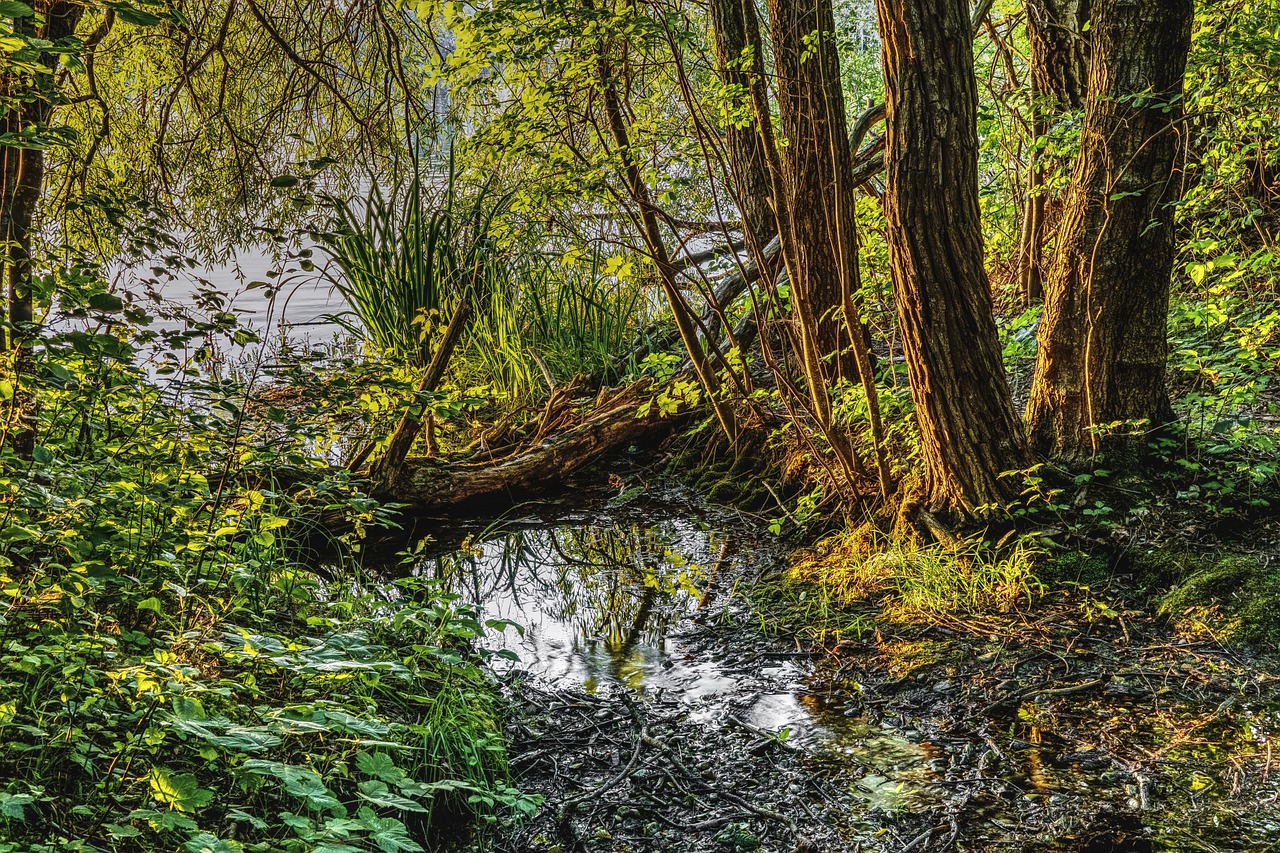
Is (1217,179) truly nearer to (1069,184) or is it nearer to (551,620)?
(1069,184)

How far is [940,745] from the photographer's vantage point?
7.34 ft

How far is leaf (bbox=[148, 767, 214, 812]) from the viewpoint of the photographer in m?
1.39

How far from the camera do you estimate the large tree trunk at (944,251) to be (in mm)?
2820

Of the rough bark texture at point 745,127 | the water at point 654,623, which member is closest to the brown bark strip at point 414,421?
the water at point 654,623

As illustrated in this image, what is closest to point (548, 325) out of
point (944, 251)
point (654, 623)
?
point (654, 623)

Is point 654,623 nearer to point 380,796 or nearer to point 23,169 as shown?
point 380,796

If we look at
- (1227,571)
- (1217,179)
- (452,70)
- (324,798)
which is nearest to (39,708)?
(324,798)

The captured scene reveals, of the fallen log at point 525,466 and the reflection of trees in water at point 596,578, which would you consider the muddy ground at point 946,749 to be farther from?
the fallen log at point 525,466

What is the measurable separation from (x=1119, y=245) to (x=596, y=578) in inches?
93.6

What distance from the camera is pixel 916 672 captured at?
2607 mm

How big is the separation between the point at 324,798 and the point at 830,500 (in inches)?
107

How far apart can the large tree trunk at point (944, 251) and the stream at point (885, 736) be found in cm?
62

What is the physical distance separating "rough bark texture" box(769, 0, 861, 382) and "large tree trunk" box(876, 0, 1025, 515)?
0.96ft

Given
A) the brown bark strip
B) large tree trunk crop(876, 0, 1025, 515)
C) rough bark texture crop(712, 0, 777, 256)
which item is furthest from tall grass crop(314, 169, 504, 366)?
large tree trunk crop(876, 0, 1025, 515)
